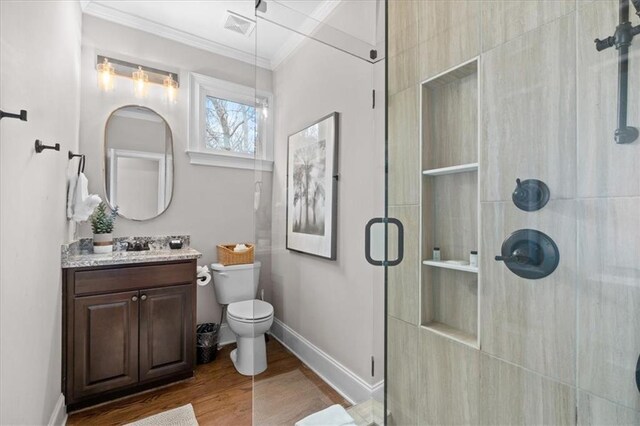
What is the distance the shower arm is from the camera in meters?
0.87

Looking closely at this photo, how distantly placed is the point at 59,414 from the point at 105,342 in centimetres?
39

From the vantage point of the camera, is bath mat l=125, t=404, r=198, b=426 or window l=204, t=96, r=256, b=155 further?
window l=204, t=96, r=256, b=155

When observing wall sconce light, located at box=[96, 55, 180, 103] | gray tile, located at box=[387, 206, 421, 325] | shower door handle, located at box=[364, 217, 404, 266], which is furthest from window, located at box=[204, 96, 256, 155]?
gray tile, located at box=[387, 206, 421, 325]

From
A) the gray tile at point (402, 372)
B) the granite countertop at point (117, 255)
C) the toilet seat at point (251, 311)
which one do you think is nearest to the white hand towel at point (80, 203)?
the granite countertop at point (117, 255)

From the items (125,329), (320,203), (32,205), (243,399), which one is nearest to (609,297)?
(320,203)

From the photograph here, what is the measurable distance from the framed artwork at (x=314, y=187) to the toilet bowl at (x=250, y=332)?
0.47 m

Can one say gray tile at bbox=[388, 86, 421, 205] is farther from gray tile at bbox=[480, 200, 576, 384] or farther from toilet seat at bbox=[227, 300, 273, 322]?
toilet seat at bbox=[227, 300, 273, 322]

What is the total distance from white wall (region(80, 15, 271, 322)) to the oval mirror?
0.05 m

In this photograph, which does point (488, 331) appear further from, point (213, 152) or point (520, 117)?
point (213, 152)

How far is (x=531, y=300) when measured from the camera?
109 cm

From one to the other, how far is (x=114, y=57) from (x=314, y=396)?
2.97 m

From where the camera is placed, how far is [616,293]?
0.90 meters

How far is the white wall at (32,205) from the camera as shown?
37.9 inches

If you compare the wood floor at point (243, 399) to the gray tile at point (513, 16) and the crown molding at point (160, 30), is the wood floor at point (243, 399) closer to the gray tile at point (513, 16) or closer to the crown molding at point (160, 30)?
the gray tile at point (513, 16)
